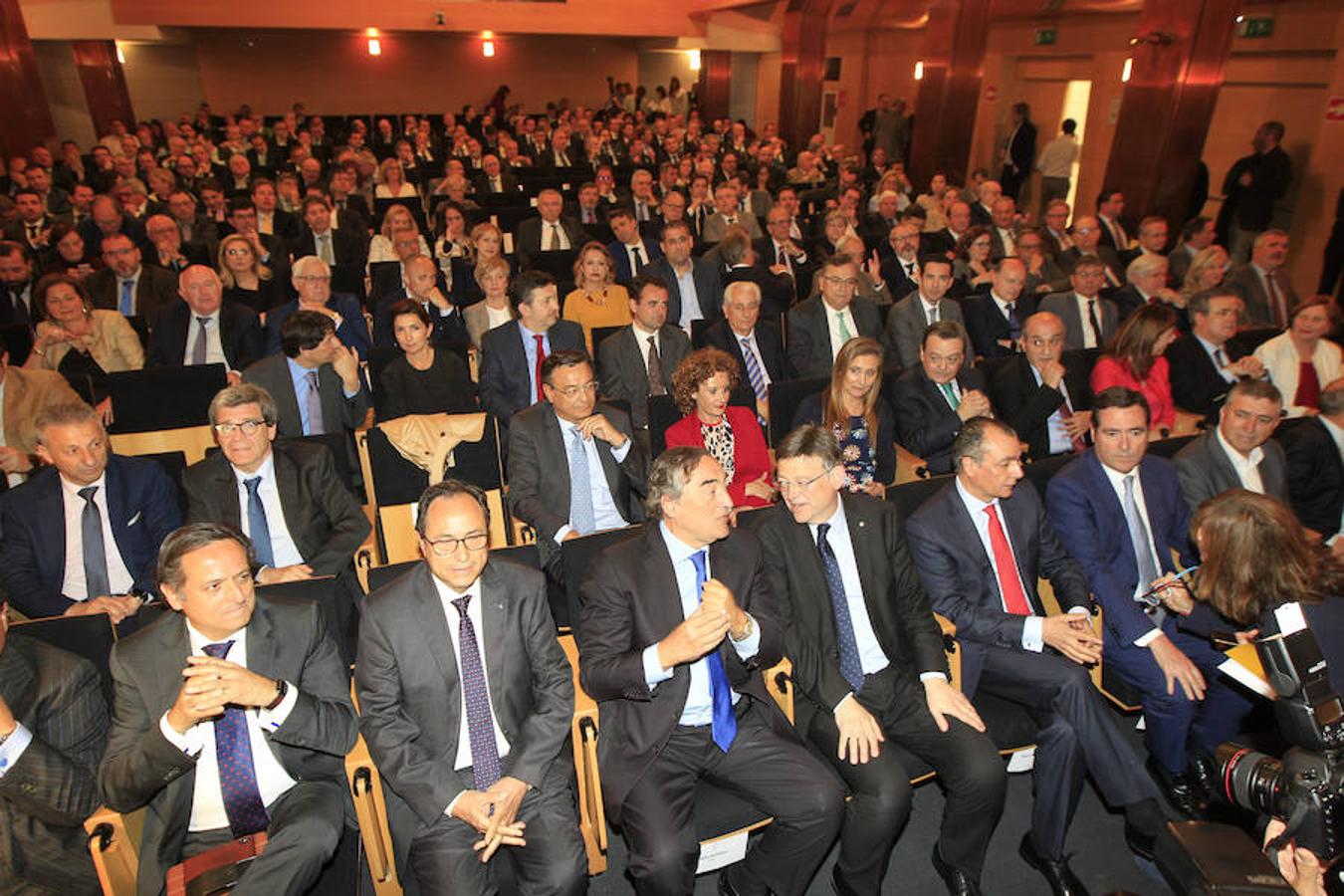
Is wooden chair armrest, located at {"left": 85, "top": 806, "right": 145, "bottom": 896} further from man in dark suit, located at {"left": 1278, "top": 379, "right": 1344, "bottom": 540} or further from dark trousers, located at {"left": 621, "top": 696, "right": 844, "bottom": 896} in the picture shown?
man in dark suit, located at {"left": 1278, "top": 379, "right": 1344, "bottom": 540}

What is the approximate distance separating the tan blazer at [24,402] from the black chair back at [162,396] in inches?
10.6

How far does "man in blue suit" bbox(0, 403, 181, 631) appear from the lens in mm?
3191

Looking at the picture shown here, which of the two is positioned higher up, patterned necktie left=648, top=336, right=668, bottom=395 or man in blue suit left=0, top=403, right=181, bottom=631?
patterned necktie left=648, top=336, right=668, bottom=395

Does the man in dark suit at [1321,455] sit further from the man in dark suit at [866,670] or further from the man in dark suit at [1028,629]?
the man in dark suit at [866,670]

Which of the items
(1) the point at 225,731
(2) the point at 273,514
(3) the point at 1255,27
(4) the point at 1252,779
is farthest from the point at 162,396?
(3) the point at 1255,27

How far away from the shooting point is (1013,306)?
589cm

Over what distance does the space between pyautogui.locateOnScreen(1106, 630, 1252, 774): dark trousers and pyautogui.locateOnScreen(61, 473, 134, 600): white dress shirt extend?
3.97m

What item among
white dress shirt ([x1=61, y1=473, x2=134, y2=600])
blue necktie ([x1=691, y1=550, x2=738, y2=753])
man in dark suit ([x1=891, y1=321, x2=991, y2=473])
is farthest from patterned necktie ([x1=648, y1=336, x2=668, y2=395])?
white dress shirt ([x1=61, y1=473, x2=134, y2=600])

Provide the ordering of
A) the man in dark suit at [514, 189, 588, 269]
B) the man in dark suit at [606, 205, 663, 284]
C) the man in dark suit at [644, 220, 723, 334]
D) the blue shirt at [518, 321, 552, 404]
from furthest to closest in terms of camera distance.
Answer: the man in dark suit at [514, 189, 588, 269]
the man in dark suit at [606, 205, 663, 284]
the man in dark suit at [644, 220, 723, 334]
the blue shirt at [518, 321, 552, 404]

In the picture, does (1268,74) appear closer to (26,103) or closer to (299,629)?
(299,629)

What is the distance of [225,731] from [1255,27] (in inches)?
459

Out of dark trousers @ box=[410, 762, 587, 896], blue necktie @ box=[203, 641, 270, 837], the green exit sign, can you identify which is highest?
the green exit sign

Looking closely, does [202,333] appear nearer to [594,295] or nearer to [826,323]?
[594,295]

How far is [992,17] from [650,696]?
14081 mm
